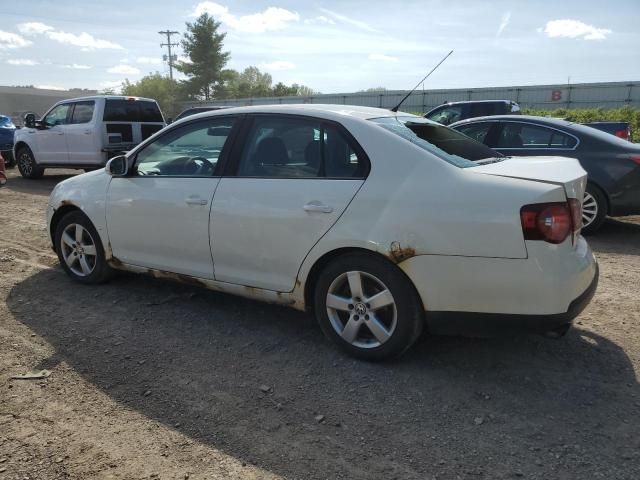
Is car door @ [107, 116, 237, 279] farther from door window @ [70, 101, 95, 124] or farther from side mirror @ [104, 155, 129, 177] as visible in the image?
door window @ [70, 101, 95, 124]

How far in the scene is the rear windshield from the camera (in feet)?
38.5

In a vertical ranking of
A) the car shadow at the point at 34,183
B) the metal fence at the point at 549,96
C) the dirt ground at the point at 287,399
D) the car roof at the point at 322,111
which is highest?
the metal fence at the point at 549,96

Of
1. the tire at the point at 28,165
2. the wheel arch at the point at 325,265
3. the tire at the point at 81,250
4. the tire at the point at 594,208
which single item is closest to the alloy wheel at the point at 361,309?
the wheel arch at the point at 325,265

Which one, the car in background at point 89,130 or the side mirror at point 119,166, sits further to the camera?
the car in background at point 89,130

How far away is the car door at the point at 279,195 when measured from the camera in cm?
341

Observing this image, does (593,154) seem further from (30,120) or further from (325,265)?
(30,120)

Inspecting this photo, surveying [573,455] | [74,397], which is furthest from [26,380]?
[573,455]

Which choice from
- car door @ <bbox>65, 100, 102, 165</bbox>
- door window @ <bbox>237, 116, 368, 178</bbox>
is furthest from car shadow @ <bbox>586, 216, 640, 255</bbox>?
car door @ <bbox>65, 100, 102, 165</bbox>

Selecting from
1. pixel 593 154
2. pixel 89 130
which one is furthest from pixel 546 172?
pixel 89 130

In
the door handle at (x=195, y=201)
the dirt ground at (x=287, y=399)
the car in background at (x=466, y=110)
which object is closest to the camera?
the dirt ground at (x=287, y=399)

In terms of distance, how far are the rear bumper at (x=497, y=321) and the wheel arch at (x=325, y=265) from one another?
16cm

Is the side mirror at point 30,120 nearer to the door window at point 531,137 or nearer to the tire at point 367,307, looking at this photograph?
the door window at point 531,137

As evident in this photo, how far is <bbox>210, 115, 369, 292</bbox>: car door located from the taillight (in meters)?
0.99

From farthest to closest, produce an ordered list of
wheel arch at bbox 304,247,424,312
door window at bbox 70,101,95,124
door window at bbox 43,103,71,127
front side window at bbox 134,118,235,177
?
door window at bbox 43,103,71,127 < door window at bbox 70,101,95,124 < front side window at bbox 134,118,235,177 < wheel arch at bbox 304,247,424,312
